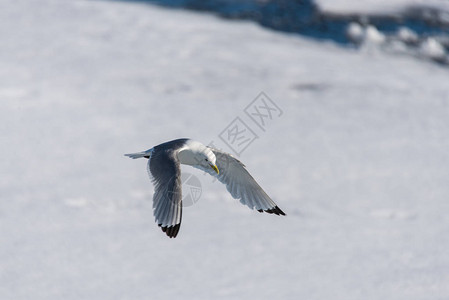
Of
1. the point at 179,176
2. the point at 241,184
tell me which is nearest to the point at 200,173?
the point at 241,184

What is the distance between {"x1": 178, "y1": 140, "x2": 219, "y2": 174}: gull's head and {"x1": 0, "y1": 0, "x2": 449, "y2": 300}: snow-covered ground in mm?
1361

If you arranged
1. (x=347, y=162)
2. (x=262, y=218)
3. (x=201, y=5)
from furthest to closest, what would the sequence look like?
(x=201, y=5) < (x=347, y=162) < (x=262, y=218)

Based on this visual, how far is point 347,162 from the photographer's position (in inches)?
278

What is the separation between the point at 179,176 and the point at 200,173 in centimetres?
294

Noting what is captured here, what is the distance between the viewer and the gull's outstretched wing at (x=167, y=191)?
3481 millimetres

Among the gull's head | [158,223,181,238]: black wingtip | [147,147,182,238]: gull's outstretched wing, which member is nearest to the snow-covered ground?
the gull's head

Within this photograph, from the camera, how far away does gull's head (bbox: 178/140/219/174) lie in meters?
3.98

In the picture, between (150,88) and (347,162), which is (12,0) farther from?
(347,162)

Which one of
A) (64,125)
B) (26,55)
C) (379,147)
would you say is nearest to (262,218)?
(379,147)

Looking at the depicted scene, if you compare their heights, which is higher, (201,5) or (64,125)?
(201,5)

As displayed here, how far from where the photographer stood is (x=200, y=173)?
21.9ft

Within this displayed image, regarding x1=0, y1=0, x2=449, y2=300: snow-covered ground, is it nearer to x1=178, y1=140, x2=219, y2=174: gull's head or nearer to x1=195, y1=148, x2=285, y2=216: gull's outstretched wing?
x1=195, y1=148, x2=285, y2=216: gull's outstretched wing

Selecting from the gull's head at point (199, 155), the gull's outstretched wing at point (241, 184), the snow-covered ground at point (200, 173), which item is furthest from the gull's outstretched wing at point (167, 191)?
the snow-covered ground at point (200, 173)

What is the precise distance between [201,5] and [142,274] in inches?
261
